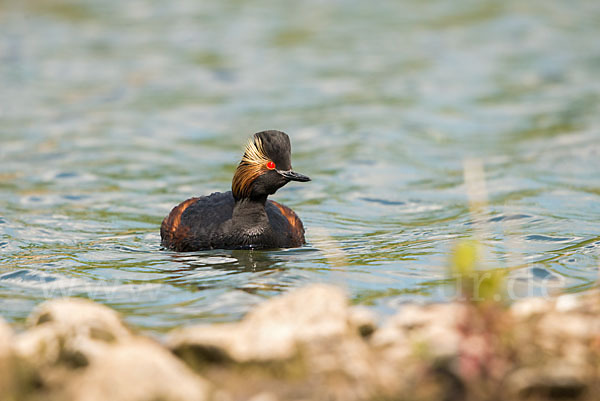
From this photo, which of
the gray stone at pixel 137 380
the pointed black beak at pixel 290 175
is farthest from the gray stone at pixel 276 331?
the pointed black beak at pixel 290 175

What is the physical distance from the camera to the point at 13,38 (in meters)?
23.6

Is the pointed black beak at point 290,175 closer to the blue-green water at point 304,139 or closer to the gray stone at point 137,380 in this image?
the blue-green water at point 304,139

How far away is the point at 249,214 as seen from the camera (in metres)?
9.59

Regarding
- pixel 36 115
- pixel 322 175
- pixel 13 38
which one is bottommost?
pixel 322 175

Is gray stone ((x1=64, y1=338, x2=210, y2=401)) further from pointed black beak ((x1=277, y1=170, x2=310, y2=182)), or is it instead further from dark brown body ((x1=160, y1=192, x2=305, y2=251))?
dark brown body ((x1=160, y1=192, x2=305, y2=251))

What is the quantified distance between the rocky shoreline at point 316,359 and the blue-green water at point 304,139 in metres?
1.82

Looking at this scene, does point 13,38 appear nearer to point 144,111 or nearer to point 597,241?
point 144,111

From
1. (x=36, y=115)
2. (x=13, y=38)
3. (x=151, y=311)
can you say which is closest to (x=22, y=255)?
(x=151, y=311)

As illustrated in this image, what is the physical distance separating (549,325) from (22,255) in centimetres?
605

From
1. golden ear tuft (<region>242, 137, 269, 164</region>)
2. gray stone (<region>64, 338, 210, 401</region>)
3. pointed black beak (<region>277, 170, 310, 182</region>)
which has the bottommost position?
gray stone (<region>64, 338, 210, 401</region>)

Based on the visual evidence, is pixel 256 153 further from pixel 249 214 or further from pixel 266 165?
pixel 249 214

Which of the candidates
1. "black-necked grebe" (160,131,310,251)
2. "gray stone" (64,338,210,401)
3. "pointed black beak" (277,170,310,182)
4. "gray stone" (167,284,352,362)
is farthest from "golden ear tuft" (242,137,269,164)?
"gray stone" (64,338,210,401)

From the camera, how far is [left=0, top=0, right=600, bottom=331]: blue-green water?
8.74 m

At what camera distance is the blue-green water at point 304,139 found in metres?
8.74
